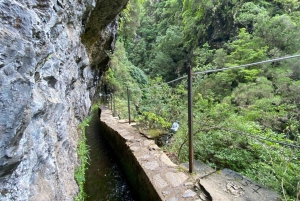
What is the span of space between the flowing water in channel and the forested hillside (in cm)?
108

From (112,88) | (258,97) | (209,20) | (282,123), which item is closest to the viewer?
(282,123)

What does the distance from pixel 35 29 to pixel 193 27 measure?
14.7 m

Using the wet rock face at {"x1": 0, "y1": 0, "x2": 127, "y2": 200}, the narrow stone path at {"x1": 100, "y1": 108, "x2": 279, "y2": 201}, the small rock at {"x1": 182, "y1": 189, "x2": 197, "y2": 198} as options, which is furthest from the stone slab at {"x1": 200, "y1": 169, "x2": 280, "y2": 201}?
the wet rock face at {"x1": 0, "y1": 0, "x2": 127, "y2": 200}

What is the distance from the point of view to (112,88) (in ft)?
36.9

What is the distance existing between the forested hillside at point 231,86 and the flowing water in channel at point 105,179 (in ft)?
3.53

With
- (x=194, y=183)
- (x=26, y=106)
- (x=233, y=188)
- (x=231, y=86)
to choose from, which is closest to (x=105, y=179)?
(x=194, y=183)

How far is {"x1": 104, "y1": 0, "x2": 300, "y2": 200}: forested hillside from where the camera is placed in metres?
2.02

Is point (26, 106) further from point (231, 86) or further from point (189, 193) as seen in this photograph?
point (231, 86)

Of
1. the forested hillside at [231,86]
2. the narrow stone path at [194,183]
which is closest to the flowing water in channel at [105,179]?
the narrow stone path at [194,183]

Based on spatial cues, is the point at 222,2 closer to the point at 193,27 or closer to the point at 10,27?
the point at 193,27

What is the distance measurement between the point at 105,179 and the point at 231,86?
7.37m

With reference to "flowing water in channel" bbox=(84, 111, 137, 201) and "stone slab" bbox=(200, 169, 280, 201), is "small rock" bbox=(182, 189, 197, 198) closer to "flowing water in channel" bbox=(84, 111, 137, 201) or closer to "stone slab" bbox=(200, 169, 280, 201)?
"stone slab" bbox=(200, 169, 280, 201)

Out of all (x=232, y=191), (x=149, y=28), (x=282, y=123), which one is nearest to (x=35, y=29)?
(x=232, y=191)

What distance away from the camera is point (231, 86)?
792 centimetres
